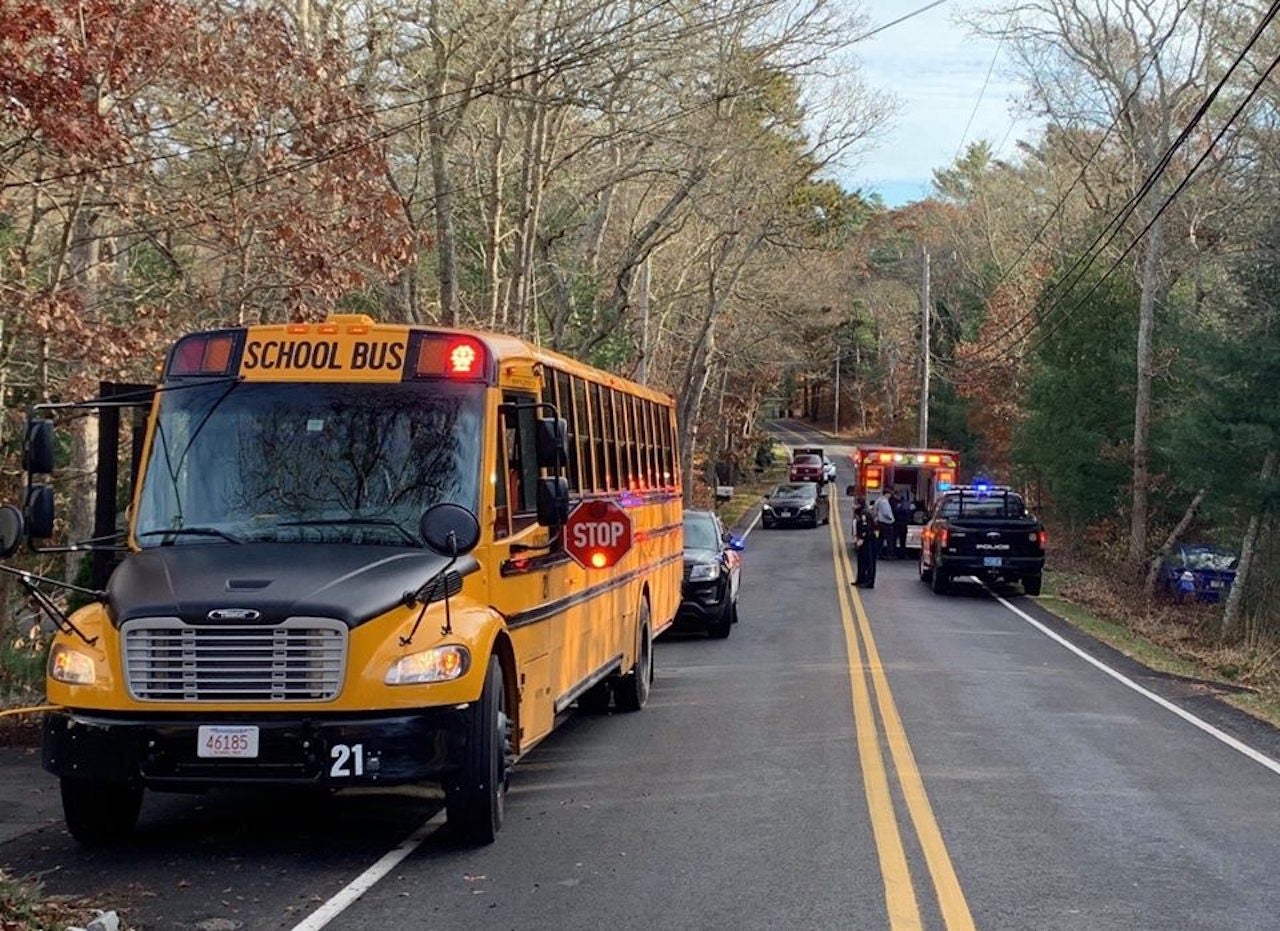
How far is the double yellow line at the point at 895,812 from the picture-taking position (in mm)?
6926

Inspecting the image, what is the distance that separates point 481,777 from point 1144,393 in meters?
26.7

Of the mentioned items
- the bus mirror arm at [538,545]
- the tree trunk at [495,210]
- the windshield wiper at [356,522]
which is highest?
the tree trunk at [495,210]

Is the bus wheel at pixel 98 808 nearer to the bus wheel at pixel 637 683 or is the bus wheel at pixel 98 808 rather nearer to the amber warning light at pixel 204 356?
the amber warning light at pixel 204 356

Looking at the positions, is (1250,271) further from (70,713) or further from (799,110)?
(70,713)

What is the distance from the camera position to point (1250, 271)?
24.4 m

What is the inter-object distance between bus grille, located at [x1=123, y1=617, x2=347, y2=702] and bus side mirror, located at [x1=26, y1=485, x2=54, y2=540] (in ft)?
2.89

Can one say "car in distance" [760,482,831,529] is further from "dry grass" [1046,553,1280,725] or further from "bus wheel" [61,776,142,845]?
"bus wheel" [61,776,142,845]

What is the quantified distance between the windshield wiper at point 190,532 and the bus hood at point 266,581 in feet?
0.32

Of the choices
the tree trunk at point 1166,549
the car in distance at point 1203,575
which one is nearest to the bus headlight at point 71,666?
the car in distance at point 1203,575

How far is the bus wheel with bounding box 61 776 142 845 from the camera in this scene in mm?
7895

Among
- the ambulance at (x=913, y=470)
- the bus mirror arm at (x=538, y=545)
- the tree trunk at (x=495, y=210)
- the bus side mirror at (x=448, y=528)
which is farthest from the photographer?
the ambulance at (x=913, y=470)

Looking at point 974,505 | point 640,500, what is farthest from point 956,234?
point 640,500

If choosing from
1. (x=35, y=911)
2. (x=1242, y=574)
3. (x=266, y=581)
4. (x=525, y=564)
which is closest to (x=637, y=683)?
(x=525, y=564)

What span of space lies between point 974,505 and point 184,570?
22234 millimetres
